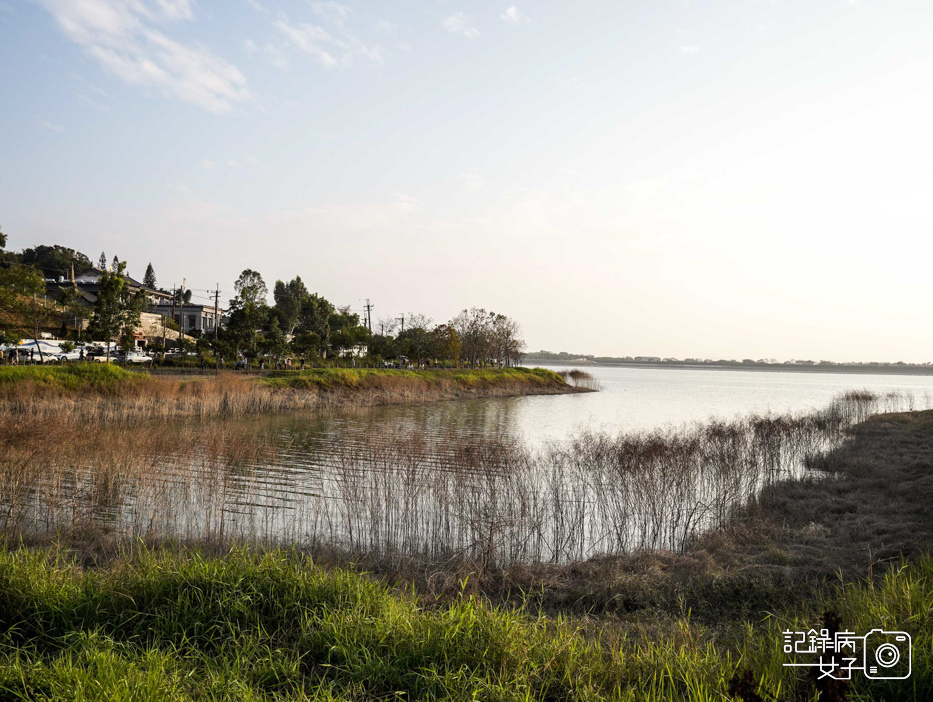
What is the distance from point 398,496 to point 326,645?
6.05 m

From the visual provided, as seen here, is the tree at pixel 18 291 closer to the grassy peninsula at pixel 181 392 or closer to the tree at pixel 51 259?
the grassy peninsula at pixel 181 392

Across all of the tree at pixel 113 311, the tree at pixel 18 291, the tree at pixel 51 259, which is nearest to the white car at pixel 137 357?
the tree at pixel 113 311

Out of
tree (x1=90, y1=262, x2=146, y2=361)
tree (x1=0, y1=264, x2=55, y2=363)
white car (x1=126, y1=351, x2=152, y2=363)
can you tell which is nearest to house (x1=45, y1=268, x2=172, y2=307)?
white car (x1=126, y1=351, x2=152, y2=363)

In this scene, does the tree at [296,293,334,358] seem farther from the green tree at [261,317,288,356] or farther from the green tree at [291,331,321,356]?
the green tree at [261,317,288,356]

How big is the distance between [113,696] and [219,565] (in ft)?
7.53

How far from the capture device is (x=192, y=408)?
86.6 feet

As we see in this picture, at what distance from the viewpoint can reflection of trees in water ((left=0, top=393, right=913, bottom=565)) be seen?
8.92 m

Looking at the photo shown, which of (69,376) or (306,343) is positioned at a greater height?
(306,343)

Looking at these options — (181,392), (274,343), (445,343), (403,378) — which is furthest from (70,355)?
(445,343)

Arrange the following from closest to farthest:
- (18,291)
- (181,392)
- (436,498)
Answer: (436,498) → (181,392) → (18,291)

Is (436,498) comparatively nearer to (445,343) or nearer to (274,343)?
(274,343)

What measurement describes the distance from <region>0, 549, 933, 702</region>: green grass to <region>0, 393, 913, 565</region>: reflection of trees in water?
3051 mm

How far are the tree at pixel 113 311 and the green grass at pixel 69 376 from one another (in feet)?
29.5

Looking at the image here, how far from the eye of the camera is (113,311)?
36.0 metres
